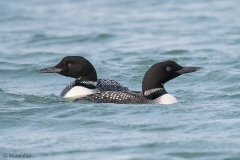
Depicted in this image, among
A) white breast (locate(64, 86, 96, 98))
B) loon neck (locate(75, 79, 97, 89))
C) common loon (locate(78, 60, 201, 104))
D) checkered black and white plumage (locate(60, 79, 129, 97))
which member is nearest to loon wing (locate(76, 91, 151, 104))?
common loon (locate(78, 60, 201, 104))

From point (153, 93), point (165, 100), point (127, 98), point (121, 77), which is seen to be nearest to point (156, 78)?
point (153, 93)

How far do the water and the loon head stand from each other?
0.50 m

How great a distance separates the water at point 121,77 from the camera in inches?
349

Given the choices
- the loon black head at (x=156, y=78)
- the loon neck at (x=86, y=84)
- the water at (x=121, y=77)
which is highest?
the loon black head at (x=156, y=78)

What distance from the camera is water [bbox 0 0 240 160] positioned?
8859 mm

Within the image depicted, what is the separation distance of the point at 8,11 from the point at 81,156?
14856 millimetres

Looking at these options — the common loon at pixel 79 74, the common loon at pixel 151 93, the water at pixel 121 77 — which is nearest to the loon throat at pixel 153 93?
the common loon at pixel 151 93

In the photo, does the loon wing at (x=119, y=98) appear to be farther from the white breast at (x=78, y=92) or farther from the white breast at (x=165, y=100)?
the white breast at (x=78, y=92)

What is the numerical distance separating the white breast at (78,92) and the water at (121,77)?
0.77ft

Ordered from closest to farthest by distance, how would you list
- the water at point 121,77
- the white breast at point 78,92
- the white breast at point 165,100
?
the water at point 121,77, the white breast at point 165,100, the white breast at point 78,92

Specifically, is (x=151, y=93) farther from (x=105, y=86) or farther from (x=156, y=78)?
(x=105, y=86)

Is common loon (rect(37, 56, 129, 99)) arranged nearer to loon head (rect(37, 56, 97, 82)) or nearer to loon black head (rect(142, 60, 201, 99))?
loon head (rect(37, 56, 97, 82))

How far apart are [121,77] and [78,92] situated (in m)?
2.56

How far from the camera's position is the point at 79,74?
11.7 m
